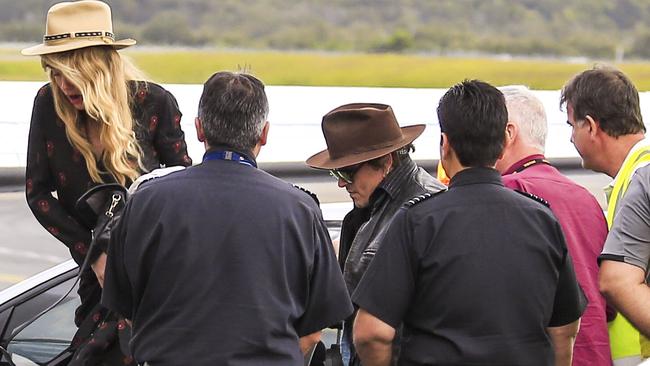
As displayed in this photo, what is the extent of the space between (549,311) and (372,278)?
1.65 ft

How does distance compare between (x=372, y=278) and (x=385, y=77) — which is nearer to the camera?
(x=372, y=278)

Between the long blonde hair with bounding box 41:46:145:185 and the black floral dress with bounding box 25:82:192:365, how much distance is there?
4cm

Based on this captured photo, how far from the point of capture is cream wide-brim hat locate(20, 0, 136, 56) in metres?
3.34

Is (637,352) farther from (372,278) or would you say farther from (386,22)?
(386,22)

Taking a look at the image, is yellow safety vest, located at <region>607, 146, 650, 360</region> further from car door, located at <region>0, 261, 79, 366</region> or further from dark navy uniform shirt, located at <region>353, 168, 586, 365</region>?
car door, located at <region>0, 261, 79, 366</region>

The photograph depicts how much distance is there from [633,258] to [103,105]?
175 cm

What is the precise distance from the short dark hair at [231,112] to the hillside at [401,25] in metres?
20.3

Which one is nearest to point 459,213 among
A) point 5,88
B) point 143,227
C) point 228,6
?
point 143,227

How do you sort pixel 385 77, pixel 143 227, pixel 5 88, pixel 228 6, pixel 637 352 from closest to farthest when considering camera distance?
pixel 143 227 < pixel 637 352 < pixel 5 88 < pixel 385 77 < pixel 228 6

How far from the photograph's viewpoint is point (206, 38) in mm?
22922

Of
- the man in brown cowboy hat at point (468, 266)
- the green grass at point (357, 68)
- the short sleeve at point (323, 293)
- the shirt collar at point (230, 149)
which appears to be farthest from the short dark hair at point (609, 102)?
the green grass at point (357, 68)

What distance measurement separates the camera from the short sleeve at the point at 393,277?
2596 mm

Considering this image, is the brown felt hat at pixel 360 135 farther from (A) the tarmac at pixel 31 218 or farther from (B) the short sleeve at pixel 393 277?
(A) the tarmac at pixel 31 218

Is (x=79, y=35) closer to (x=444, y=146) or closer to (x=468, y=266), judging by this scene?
(x=444, y=146)
